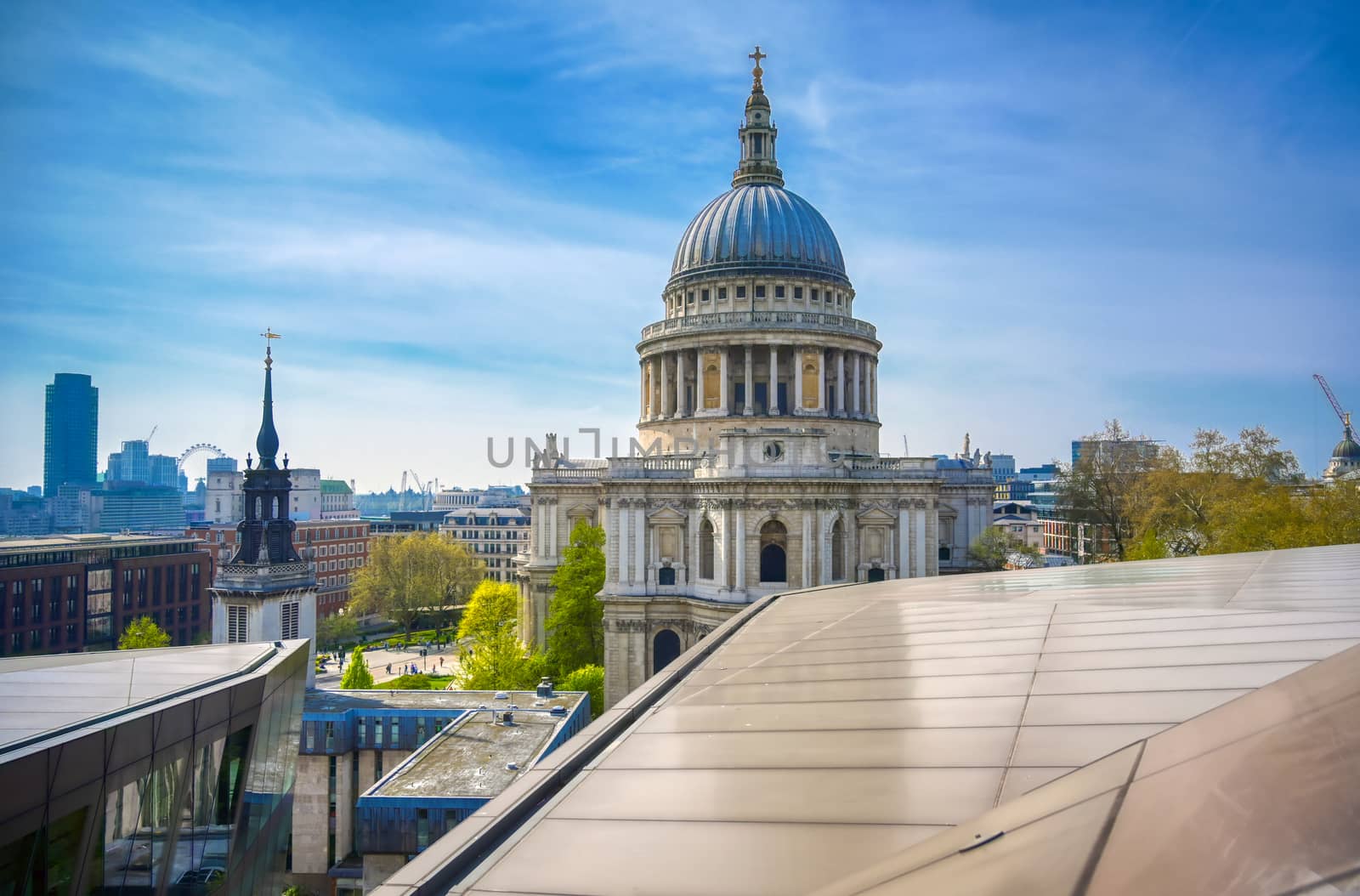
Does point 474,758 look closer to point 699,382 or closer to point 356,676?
point 356,676

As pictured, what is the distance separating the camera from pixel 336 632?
3344 inches

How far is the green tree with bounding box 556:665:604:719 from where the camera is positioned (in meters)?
49.1

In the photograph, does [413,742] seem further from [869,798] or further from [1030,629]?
[869,798]

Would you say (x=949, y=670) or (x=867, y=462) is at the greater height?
(x=867, y=462)

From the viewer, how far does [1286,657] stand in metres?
9.02

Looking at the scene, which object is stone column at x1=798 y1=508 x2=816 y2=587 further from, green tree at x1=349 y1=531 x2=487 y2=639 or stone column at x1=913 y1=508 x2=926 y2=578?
green tree at x1=349 y1=531 x2=487 y2=639

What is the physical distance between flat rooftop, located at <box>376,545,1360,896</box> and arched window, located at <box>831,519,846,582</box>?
32379 millimetres

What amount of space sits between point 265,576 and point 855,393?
3737 cm

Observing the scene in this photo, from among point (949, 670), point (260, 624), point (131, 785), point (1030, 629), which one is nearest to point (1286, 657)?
point (949, 670)

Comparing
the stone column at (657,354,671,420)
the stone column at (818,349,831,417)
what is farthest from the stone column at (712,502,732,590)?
the stone column at (657,354,671,420)

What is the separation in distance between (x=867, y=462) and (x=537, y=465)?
2458 cm

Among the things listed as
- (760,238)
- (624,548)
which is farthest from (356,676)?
(760,238)

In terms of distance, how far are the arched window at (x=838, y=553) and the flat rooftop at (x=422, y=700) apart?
Answer: 15580 mm

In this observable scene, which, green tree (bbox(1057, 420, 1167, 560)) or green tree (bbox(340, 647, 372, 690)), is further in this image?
green tree (bbox(1057, 420, 1167, 560))
